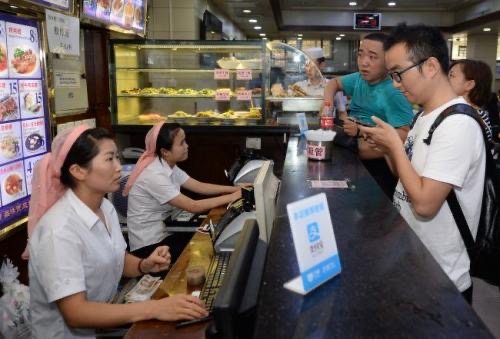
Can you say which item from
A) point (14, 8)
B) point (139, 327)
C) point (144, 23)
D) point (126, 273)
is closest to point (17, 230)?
point (126, 273)

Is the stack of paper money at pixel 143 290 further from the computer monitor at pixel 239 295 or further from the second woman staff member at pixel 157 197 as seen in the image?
the computer monitor at pixel 239 295

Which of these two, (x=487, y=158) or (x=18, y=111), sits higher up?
(x=18, y=111)

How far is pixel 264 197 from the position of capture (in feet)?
5.34

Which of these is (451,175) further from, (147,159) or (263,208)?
(147,159)

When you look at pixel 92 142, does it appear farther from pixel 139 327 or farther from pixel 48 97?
pixel 48 97

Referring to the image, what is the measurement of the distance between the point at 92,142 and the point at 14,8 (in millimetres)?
1393

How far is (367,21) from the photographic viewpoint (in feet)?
35.6

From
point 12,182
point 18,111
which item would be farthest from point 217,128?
point 12,182

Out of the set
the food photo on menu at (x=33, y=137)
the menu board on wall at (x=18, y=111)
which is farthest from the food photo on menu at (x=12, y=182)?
the food photo on menu at (x=33, y=137)

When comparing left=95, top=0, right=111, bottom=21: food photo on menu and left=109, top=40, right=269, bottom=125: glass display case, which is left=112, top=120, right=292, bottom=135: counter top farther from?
left=95, top=0, right=111, bottom=21: food photo on menu

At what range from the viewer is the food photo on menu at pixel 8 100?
2.72 m

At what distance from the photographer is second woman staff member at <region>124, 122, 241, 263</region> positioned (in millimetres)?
3076

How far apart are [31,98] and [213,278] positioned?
6.66ft

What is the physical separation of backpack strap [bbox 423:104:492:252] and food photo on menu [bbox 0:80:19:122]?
8.14 feet
